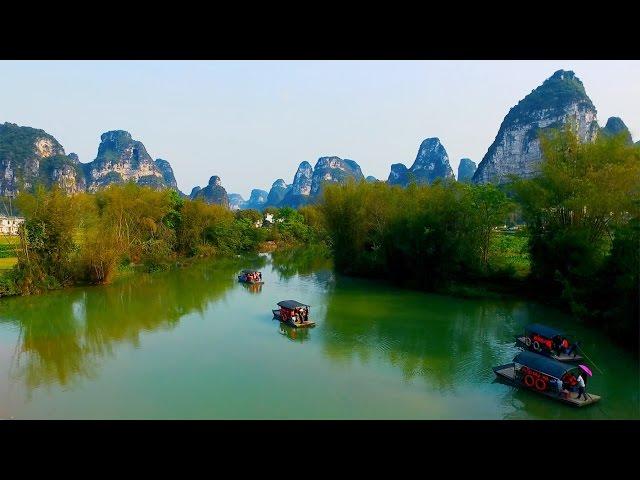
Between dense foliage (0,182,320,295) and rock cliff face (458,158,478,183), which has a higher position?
rock cliff face (458,158,478,183)

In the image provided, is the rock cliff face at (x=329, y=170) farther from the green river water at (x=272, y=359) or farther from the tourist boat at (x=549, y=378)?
the tourist boat at (x=549, y=378)

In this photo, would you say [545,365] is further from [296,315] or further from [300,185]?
[300,185]

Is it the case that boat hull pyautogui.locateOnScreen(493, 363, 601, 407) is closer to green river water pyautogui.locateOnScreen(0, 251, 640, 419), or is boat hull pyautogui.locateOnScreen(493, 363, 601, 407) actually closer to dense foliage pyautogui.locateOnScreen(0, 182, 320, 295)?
green river water pyautogui.locateOnScreen(0, 251, 640, 419)

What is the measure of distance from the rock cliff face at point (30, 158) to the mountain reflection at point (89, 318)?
50.8m

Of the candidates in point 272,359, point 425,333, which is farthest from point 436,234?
point 272,359

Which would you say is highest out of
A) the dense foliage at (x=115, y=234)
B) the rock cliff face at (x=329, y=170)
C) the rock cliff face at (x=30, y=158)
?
the rock cliff face at (x=329, y=170)

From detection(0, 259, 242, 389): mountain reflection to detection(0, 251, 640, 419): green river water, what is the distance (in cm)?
5

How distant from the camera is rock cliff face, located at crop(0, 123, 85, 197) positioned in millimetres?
60531

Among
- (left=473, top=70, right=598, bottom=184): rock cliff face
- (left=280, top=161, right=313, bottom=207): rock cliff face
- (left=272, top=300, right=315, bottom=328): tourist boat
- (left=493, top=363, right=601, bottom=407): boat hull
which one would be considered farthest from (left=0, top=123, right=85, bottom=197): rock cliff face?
(left=493, top=363, right=601, bottom=407): boat hull

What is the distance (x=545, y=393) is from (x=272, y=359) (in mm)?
5343

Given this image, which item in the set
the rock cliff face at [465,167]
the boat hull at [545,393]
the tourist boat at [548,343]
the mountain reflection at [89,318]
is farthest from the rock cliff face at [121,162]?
the boat hull at [545,393]

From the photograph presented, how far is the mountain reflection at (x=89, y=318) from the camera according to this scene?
9.81 meters
